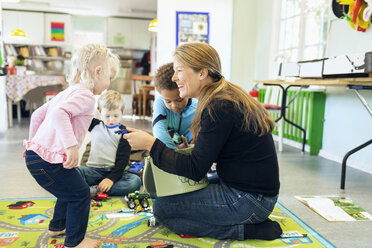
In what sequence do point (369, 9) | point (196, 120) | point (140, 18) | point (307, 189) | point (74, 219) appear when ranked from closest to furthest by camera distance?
point (74, 219), point (196, 120), point (307, 189), point (369, 9), point (140, 18)

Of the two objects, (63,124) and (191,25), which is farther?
(191,25)

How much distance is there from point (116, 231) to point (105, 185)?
1.54 ft

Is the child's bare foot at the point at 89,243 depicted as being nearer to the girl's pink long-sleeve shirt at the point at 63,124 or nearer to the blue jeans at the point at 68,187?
the blue jeans at the point at 68,187

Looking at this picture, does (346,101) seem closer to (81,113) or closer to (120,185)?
(120,185)

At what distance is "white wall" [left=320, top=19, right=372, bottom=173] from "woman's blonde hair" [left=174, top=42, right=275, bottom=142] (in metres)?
1.85

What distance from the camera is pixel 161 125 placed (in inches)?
72.3

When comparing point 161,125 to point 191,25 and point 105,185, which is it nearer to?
point 105,185

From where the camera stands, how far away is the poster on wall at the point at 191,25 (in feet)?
15.0

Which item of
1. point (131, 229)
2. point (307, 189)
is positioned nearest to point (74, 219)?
point (131, 229)

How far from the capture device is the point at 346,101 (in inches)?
117

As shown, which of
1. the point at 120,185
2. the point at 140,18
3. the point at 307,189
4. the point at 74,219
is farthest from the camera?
the point at 140,18

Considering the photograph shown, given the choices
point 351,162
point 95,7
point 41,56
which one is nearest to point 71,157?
point 351,162

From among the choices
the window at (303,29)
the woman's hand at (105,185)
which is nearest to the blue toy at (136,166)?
the woman's hand at (105,185)

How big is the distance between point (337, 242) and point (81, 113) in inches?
47.1
